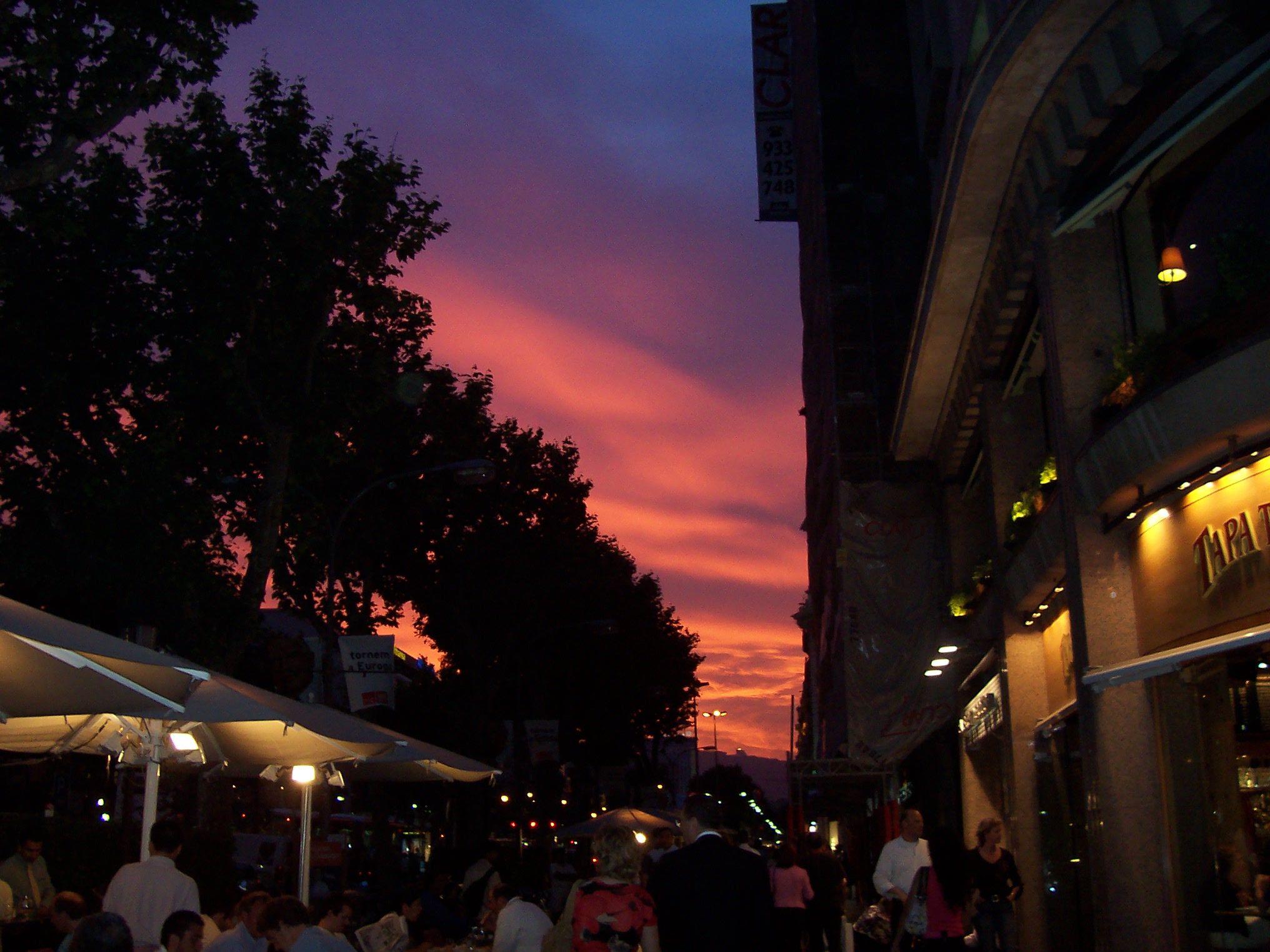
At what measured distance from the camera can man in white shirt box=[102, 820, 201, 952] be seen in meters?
7.59

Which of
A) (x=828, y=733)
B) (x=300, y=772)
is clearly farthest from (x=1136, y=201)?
(x=828, y=733)

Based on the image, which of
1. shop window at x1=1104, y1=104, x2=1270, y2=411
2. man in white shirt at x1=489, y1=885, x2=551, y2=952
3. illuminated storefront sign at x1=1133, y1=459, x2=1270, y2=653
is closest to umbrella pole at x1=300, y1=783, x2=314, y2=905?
man in white shirt at x1=489, y1=885, x2=551, y2=952

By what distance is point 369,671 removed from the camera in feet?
64.7

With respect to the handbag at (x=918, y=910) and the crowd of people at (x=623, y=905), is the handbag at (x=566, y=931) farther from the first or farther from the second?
the handbag at (x=918, y=910)

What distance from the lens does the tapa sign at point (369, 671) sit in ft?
64.6

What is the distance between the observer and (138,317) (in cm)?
1745

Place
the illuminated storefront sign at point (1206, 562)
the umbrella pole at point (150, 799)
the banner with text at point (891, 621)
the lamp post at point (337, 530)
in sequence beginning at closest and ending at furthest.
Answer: the illuminated storefront sign at point (1206, 562) < the umbrella pole at point (150, 799) < the lamp post at point (337, 530) < the banner with text at point (891, 621)

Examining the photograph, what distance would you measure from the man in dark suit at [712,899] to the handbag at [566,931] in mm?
439

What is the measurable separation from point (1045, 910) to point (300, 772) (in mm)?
9335

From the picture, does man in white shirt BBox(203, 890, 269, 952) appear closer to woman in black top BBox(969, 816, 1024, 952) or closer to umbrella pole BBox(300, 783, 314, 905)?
umbrella pole BBox(300, 783, 314, 905)

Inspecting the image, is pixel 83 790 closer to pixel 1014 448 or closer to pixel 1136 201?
pixel 1014 448

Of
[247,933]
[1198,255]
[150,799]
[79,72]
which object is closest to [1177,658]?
[1198,255]

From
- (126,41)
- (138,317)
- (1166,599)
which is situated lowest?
(1166,599)

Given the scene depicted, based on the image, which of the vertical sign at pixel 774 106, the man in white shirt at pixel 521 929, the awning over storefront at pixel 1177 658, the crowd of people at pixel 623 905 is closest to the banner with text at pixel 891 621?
the crowd of people at pixel 623 905
